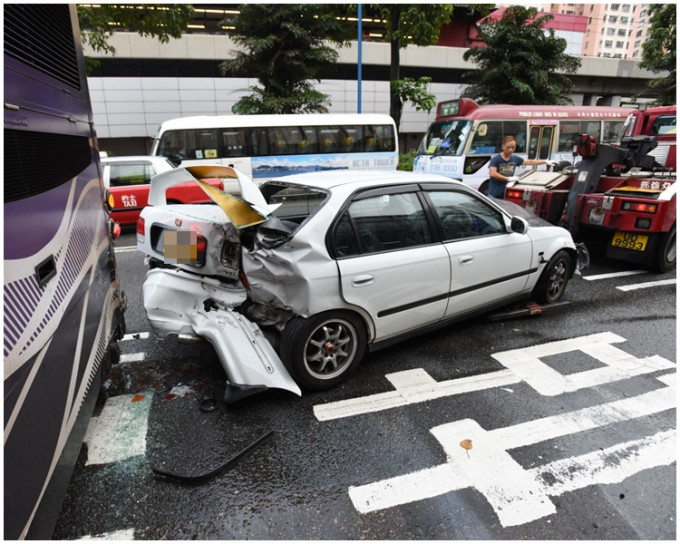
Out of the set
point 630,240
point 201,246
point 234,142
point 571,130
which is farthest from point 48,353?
point 571,130

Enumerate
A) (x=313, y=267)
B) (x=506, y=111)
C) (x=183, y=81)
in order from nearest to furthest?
1. (x=313, y=267)
2. (x=506, y=111)
3. (x=183, y=81)

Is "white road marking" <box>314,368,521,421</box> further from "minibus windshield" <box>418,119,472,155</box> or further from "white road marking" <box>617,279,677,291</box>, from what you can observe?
"minibus windshield" <box>418,119,472,155</box>

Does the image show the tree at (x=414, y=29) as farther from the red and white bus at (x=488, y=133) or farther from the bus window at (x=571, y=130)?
the bus window at (x=571, y=130)

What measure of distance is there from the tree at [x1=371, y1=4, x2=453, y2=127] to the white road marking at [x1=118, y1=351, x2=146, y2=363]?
498 inches

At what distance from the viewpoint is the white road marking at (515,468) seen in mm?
2311

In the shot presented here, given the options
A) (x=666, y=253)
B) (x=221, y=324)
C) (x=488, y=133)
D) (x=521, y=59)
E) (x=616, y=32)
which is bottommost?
(x=666, y=253)

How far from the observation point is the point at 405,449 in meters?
2.71

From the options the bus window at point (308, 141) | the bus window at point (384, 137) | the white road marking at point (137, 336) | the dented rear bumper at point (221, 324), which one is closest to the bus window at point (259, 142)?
the bus window at point (308, 141)

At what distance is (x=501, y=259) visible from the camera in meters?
4.05

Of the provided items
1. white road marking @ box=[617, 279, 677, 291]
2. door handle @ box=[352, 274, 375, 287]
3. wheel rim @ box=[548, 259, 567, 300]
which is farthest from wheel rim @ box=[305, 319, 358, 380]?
white road marking @ box=[617, 279, 677, 291]

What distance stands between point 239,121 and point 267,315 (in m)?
10.7

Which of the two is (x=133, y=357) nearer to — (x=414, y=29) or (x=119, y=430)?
(x=119, y=430)

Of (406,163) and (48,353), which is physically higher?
(406,163)

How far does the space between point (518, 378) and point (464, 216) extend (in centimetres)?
148
